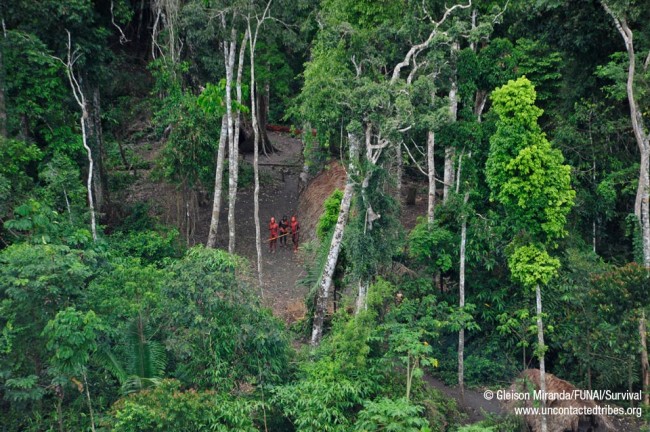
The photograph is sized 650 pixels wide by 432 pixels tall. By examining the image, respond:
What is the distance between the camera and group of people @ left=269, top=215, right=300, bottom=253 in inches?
1107

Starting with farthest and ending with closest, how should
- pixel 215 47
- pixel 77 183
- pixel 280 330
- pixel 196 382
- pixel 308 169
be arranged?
pixel 308 169 → pixel 215 47 → pixel 77 183 → pixel 280 330 → pixel 196 382

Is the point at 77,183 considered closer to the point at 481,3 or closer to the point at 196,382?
the point at 196,382

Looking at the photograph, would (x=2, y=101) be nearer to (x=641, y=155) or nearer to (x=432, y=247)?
(x=432, y=247)

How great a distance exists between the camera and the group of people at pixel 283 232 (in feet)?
92.2

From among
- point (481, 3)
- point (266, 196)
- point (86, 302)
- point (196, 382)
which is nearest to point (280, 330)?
point (196, 382)

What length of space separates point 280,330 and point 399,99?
255 inches

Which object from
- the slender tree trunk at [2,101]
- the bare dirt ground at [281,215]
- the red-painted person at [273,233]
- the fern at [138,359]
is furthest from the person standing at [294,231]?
the fern at [138,359]

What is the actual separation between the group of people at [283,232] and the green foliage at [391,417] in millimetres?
12490

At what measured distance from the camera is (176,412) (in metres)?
15.4

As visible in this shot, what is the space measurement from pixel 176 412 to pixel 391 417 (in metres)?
4.46

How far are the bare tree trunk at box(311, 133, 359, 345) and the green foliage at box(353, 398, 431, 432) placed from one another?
15.7 feet

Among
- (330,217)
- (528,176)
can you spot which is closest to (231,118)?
(330,217)

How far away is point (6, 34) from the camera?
23.6 metres

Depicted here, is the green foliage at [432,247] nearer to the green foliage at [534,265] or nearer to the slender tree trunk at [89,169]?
the green foliage at [534,265]
